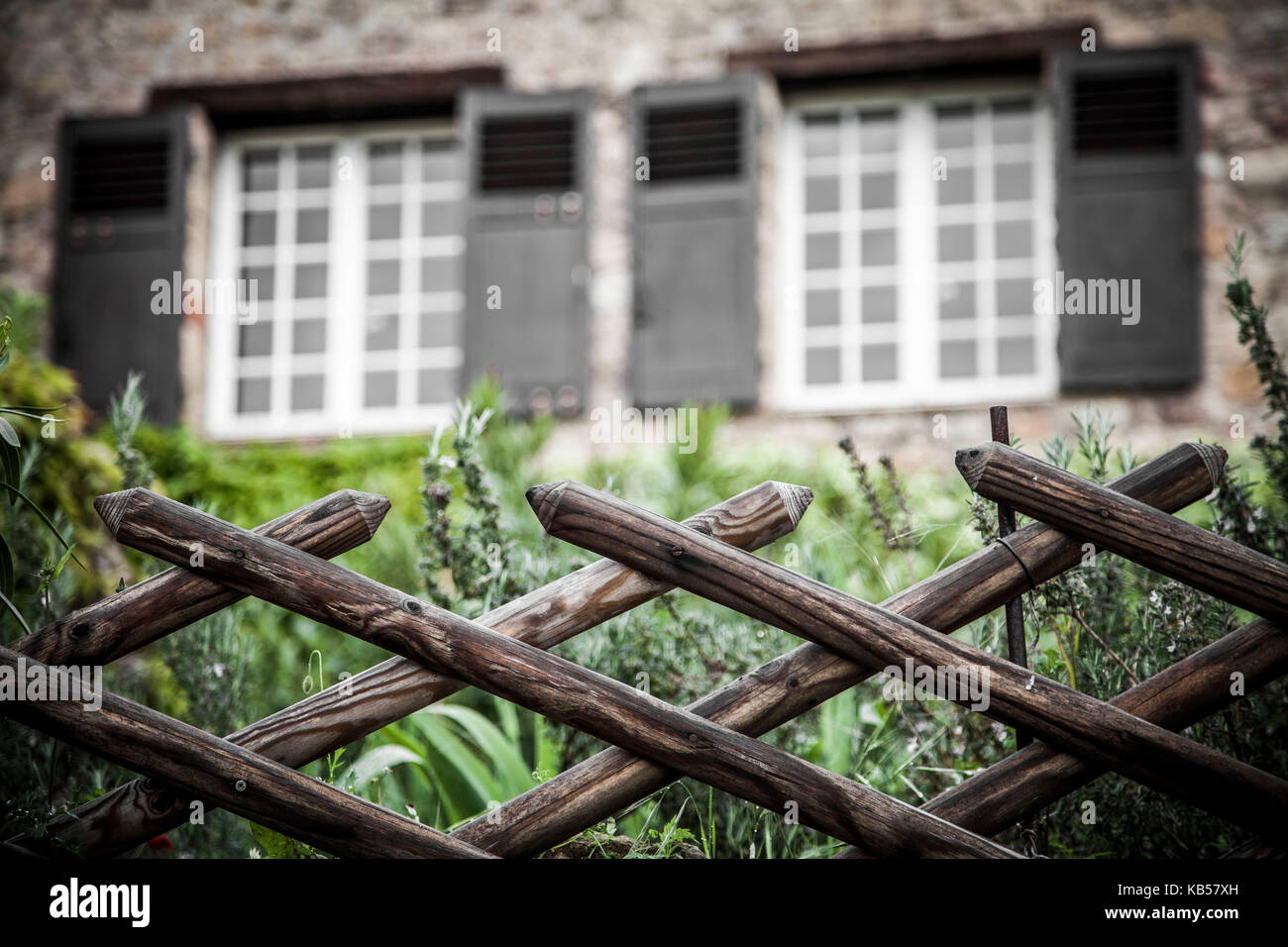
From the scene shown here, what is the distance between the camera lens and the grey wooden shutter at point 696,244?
6.68m

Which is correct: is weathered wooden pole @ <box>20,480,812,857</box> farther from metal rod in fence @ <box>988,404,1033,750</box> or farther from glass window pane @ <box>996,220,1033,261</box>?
glass window pane @ <box>996,220,1033,261</box>

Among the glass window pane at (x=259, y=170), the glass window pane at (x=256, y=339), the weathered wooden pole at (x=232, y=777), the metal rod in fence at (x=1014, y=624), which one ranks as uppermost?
the glass window pane at (x=259, y=170)

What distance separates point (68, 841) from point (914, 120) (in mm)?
6160

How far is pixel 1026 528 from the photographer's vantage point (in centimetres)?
208

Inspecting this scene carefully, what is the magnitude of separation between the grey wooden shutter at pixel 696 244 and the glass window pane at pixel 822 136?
0.46 metres

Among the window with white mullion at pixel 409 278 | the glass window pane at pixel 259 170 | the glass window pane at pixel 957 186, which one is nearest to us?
the glass window pane at pixel 957 186

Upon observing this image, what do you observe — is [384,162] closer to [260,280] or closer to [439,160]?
[439,160]

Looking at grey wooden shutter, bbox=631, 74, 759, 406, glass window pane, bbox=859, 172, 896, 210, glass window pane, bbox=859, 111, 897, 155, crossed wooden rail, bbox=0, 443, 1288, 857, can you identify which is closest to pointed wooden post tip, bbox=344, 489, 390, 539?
crossed wooden rail, bbox=0, 443, 1288, 857

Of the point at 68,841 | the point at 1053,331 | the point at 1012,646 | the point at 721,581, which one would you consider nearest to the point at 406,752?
the point at 68,841

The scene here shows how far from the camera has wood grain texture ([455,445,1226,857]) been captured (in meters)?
1.96

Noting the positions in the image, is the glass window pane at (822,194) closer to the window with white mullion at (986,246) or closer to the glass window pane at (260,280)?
the window with white mullion at (986,246)

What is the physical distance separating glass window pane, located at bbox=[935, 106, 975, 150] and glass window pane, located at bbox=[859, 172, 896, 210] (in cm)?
33

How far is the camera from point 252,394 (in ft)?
24.2

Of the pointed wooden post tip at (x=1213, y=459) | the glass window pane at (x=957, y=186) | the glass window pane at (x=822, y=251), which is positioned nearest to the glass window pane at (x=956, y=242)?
the glass window pane at (x=957, y=186)
